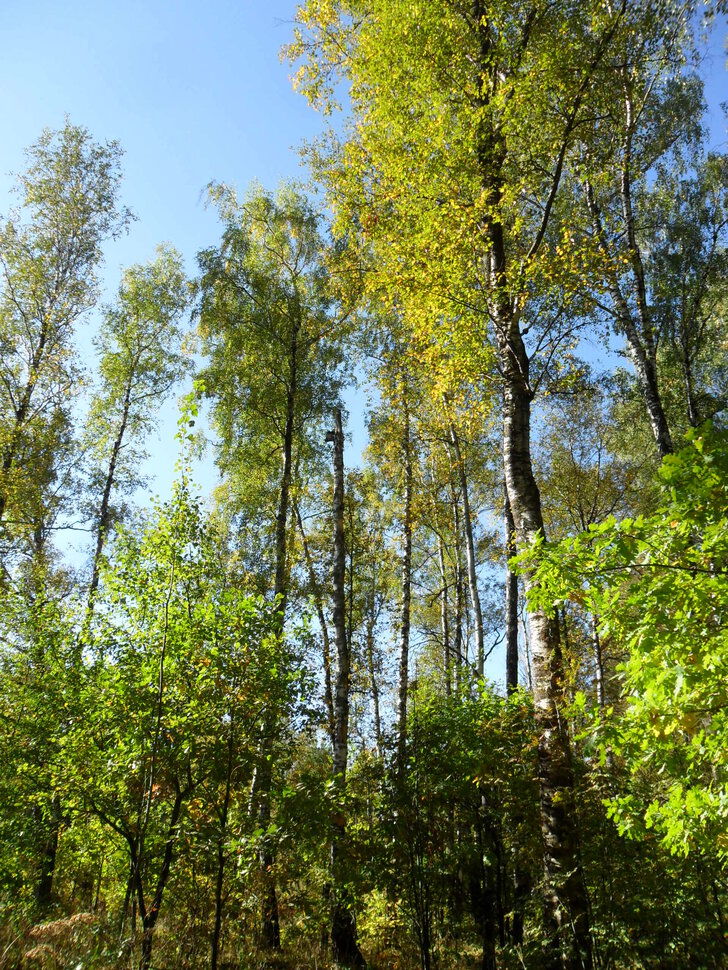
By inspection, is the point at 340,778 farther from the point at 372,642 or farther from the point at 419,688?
the point at 372,642

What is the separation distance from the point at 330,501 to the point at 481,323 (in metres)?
8.11

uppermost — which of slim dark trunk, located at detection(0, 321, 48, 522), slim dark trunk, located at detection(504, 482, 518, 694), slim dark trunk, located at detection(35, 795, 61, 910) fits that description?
slim dark trunk, located at detection(0, 321, 48, 522)

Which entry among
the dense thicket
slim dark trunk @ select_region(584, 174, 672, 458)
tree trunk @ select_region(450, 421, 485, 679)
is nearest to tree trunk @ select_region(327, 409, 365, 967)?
the dense thicket

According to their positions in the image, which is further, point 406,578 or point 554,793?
point 406,578

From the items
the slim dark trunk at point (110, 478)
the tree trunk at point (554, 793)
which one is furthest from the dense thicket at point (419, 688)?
the slim dark trunk at point (110, 478)

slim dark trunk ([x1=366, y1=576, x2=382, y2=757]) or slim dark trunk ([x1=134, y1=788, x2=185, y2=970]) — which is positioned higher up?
slim dark trunk ([x1=366, y1=576, x2=382, y2=757])

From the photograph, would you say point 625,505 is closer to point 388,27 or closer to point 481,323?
point 481,323

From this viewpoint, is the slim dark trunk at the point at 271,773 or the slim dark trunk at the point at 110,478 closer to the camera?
the slim dark trunk at the point at 271,773

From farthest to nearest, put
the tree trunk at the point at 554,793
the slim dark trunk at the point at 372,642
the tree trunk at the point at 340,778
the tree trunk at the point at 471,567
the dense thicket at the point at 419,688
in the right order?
the slim dark trunk at the point at 372,642, the tree trunk at the point at 471,567, the tree trunk at the point at 340,778, the tree trunk at the point at 554,793, the dense thicket at the point at 419,688

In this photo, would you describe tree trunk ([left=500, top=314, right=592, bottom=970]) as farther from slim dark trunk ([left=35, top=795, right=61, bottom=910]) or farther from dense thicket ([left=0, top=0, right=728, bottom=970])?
slim dark trunk ([left=35, top=795, right=61, bottom=910])

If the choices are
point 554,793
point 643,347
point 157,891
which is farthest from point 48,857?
point 643,347

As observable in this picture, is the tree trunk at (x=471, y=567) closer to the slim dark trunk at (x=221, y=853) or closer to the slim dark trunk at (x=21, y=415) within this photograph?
the slim dark trunk at (x=221, y=853)

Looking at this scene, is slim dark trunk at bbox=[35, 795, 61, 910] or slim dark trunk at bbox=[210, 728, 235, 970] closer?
slim dark trunk at bbox=[210, 728, 235, 970]

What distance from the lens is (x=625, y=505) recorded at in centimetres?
1559
